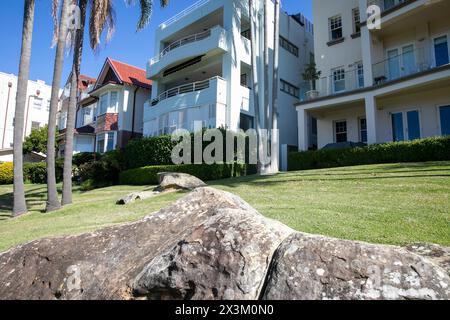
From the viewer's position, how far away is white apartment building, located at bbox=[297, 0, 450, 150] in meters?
17.1

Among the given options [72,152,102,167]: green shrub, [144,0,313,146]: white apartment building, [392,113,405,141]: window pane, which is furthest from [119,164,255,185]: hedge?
[392,113,405,141]: window pane

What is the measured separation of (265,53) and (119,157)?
1290 centimetres

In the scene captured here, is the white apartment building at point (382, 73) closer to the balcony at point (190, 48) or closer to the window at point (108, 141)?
the balcony at point (190, 48)

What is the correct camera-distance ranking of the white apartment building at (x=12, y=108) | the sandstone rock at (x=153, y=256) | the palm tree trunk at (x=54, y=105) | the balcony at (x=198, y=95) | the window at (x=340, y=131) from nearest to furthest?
the sandstone rock at (x=153, y=256) → the palm tree trunk at (x=54, y=105) → the window at (x=340, y=131) → the balcony at (x=198, y=95) → the white apartment building at (x=12, y=108)

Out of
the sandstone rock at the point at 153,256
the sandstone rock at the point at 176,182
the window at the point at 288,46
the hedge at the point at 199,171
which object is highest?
the window at the point at 288,46

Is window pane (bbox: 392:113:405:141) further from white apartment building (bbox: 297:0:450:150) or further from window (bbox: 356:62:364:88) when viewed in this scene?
window (bbox: 356:62:364:88)

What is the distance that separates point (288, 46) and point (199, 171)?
1604 centimetres

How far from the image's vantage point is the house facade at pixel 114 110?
31.0m

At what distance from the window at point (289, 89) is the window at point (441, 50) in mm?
11090

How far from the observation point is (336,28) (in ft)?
73.3

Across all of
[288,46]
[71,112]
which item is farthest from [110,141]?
[288,46]

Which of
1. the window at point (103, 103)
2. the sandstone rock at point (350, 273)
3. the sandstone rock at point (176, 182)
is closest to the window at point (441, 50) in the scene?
the sandstone rock at point (176, 182)
